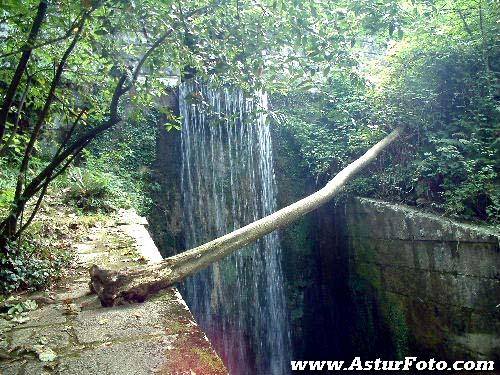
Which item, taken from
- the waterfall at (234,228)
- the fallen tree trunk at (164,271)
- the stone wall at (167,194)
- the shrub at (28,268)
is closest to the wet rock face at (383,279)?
the waterfall at (234,228)

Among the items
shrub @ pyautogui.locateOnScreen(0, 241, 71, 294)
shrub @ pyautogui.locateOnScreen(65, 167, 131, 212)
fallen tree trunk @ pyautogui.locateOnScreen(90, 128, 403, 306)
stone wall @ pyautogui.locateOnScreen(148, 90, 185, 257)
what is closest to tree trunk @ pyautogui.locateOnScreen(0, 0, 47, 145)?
shrub @ pyautogui.locateOnScreen(0, 241, 71, 294)

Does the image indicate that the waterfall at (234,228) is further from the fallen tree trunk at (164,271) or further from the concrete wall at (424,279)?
the fallen tree trunk at (164,271)

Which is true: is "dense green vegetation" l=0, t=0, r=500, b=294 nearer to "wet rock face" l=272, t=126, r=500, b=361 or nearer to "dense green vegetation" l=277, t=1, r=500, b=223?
"dense green vegetation" l=277, t=1, r=500, b=223

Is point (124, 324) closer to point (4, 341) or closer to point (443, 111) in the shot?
point (4, 341)

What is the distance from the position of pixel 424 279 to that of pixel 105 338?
4646 mm

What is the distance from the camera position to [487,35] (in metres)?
6.26

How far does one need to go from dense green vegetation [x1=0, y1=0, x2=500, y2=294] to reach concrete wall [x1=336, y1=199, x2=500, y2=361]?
406 millimetres

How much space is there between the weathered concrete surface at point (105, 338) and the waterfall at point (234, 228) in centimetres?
500

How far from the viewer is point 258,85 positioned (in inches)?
138

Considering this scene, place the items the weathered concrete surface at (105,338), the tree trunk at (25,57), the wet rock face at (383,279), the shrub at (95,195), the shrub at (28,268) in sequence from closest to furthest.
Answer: the weathered concrete surface at (105,338)
the tree trunk at (25,57)
the shrub at (28,268)
the wet rock face at (383,279)
the shrub at (95,195)

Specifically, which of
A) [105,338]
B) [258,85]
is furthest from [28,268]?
[258,85]

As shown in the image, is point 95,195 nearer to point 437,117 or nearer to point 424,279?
point 424,279

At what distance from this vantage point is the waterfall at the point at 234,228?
7.80 metres

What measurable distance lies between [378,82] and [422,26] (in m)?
1.57
